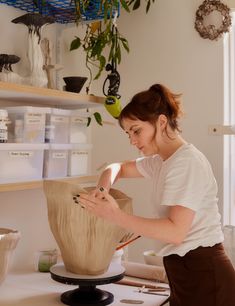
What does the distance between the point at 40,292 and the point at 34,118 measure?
64 centimetres

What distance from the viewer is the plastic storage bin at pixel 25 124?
172 cm

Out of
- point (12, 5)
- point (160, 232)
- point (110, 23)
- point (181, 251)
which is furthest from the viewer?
point (110, 23)

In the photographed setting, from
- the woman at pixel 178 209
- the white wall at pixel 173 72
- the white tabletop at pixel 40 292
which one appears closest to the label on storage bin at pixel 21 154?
the woman at pixel 178 209

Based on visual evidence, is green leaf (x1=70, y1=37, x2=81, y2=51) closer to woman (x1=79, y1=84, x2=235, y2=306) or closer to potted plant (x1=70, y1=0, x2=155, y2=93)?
potted plant (x1=70, y1=0, x2=155, y2=93)

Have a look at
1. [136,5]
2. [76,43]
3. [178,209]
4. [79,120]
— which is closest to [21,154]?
[79,120]

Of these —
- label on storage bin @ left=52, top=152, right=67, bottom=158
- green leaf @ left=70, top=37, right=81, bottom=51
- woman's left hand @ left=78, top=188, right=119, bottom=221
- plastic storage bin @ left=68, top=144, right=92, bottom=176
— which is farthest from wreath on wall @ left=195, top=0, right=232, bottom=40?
woman's left hand @ left=78, top=188, right=119, bottom=221

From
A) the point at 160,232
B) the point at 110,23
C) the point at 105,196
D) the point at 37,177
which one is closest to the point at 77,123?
the point at 37,177

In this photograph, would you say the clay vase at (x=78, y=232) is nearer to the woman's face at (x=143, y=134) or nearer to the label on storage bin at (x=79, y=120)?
the woman's face at (x=143, y=134)

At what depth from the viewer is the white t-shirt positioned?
4.61ft

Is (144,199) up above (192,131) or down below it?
below

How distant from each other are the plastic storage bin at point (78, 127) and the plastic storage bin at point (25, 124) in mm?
196

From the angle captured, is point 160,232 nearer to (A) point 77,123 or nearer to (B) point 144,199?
(A) point 77,123

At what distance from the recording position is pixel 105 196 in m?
1.42

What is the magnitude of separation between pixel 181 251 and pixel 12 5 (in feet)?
4.00
